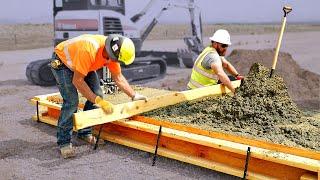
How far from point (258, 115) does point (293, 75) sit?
204 inches

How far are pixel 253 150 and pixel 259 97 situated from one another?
116 centimetres

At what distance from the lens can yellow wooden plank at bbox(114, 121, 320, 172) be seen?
12.6 feet

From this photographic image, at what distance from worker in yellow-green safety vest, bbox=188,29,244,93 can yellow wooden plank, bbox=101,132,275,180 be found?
4.64 ft

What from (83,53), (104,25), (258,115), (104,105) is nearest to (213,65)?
(258,115)

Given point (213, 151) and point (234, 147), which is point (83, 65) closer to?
Result: point (213, 151)

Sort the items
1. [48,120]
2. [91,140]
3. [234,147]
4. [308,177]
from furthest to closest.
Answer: [48,120] → [91,140] → [234,147] → [308,177]

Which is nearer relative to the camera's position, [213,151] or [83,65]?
[213,151]

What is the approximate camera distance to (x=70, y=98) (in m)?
5.07

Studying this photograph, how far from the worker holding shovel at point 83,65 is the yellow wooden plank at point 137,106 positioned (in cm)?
11

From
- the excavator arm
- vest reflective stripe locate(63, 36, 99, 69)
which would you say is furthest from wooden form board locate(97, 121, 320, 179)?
the excavator arm

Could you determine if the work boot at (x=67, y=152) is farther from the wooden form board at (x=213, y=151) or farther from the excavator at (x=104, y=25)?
the excavator at (x=104, y=25)

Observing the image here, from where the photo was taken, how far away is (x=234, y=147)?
14.0 ft

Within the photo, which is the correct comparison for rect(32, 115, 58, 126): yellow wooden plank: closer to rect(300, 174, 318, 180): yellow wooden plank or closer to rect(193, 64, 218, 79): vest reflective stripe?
rect(193, 64, 218, 79): vest reflective stripe

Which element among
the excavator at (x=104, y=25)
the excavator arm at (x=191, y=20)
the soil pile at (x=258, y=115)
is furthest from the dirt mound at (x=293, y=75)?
the soil pile at (x=258, y=115)
